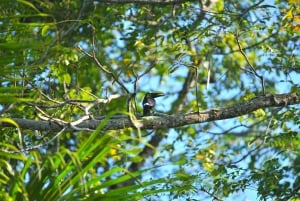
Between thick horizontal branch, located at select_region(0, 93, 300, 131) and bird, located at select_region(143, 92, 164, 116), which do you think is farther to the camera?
bird, located at select_region(143, 92, 164, 116)

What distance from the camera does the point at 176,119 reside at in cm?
367

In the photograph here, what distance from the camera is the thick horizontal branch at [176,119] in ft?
11.5

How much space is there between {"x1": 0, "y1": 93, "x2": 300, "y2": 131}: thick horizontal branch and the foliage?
70 millimetres

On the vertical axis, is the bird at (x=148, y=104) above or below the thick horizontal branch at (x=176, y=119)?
above

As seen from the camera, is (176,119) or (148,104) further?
(148,104)

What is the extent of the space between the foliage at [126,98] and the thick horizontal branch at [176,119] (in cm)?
7

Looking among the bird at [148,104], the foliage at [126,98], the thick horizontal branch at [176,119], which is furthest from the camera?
the bird at [148,104]

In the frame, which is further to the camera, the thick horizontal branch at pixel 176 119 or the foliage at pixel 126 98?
the thick horizontal branch at pixel 176 119

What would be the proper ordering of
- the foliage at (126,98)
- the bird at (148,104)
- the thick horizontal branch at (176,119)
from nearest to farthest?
the foliage at (126,98), the thick horizontal branch at (176,119), the bird at (148,104)

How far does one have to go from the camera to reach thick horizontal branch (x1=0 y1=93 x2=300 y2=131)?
352 centimetres

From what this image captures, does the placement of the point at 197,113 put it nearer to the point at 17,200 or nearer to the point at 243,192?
the point at 243,192

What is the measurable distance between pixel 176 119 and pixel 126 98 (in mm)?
709

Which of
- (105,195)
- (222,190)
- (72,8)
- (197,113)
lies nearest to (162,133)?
(72,8)

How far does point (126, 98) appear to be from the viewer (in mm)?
4324
